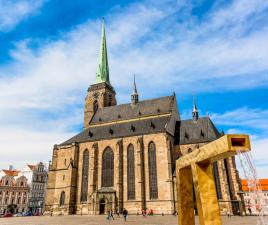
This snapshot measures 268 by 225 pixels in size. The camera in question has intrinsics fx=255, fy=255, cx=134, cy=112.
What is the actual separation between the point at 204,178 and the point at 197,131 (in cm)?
3617

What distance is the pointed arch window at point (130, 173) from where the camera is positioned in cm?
3922

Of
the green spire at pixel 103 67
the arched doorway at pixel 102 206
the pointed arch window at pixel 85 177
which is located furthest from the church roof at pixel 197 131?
the green spire at pixel 103 67

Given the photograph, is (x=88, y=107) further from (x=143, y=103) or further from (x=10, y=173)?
(x=10, y=173)

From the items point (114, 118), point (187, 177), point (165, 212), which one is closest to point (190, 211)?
point (187, 177)

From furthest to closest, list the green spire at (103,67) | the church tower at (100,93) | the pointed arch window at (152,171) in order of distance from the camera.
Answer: the green spire at (103,67) → the church tower at (100,93) → the pointed arch window at (152,171)

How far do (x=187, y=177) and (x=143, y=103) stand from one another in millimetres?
41690

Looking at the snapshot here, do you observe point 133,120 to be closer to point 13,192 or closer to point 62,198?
point 62,198

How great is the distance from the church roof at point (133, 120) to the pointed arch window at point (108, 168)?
2.75 metres

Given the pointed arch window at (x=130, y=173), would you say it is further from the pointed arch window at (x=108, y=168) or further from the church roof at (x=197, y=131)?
the church roof at (x=197, y=131)

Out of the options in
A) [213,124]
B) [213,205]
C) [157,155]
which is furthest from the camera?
[213,124]

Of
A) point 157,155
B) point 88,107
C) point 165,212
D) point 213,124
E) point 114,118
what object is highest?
point 88,107

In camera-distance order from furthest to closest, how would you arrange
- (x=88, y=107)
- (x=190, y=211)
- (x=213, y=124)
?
(x=88, y=107), (x=213, y=124), (x=190, y=211)

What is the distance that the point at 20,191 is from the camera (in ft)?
224

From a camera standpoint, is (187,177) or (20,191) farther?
(20,191)
